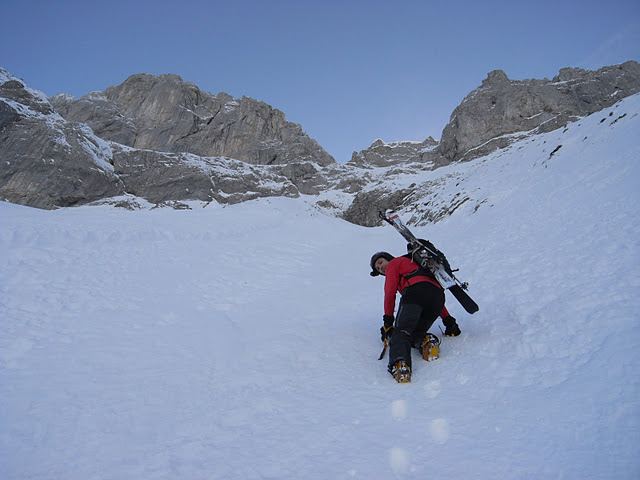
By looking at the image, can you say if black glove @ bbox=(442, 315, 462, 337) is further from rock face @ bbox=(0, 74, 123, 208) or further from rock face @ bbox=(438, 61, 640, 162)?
rock face @ bbox=(438, 61, 640, 162)

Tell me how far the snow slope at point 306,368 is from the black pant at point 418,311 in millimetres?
417

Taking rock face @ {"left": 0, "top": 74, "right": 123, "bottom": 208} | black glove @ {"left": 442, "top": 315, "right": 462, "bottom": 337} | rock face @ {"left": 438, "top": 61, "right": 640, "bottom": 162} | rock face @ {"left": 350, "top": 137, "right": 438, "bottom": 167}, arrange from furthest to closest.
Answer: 1. rock face @ {"left": 350, "top": 137, "right": 438, "bottom": 167}
2. rock face @ {"left": 438, "top": 61, "right": 640, "bottom": 162}
3. rock face @ {"left": 0, "top": 74, "right": 123, "bottom": 208}
4. black glove @ {"left": 442, "top": 315, "right": 462, "bottom": 337}

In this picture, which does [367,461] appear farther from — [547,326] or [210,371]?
[547,326]

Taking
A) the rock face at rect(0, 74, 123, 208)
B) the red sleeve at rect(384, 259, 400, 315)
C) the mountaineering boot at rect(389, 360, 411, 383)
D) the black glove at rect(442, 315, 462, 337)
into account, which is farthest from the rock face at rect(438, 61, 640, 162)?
the rock face at rect(0, 74, 123, 208)

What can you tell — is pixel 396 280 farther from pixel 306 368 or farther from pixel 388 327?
pixel 306 368

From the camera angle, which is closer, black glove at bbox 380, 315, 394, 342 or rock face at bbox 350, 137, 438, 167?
black glove at bbox 380, 315, 394, 342

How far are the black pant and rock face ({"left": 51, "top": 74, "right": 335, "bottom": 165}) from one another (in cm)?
9580

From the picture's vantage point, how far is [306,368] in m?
4.08

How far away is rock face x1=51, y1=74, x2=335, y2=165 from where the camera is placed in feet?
329

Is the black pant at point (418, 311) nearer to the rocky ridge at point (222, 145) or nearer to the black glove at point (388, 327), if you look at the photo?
the black glove at point (388, 327)

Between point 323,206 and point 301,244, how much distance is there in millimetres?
58645

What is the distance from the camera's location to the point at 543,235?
278 inches

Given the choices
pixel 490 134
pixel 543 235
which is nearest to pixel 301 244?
pixel 543 235

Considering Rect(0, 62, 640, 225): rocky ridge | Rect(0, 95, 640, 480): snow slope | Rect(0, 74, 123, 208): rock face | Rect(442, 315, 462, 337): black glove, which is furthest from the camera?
Rect(0, 62, 640, 225): rocky ridge
